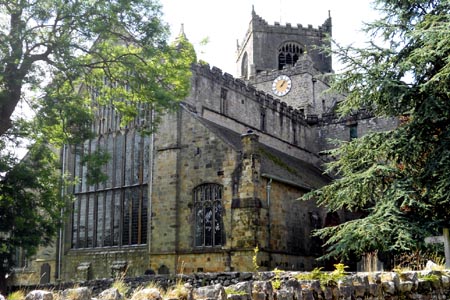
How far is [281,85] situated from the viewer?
147ft

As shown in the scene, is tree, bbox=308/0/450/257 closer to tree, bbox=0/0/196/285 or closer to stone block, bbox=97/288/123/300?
tree, bbox=0/0/196/285

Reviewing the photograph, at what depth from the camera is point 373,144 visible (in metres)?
18.4

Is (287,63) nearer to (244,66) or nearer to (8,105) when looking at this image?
(244,66)

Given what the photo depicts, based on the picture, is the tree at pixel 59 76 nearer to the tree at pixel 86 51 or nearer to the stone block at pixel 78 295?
the tree at pixel 86 51

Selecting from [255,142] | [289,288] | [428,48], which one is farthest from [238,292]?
[255,142]

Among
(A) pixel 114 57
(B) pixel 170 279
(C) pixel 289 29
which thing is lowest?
(B) pixel 170 279

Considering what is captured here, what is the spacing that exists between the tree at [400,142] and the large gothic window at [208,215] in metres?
6.80

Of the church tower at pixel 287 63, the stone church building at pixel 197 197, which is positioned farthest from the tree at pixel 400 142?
the church tower at pixel 287 63

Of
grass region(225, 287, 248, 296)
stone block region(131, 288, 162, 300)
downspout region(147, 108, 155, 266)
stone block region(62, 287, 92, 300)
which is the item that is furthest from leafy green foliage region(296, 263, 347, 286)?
downspout region(147, 108, 155, 266)

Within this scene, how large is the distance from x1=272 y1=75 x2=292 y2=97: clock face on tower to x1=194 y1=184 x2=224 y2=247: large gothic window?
20.7 m

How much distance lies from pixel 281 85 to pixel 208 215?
21.8 m

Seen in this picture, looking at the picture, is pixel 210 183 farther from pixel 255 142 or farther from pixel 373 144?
pixel 373 144

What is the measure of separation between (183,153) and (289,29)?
26.2 meters

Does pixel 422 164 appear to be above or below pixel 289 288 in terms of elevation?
above
